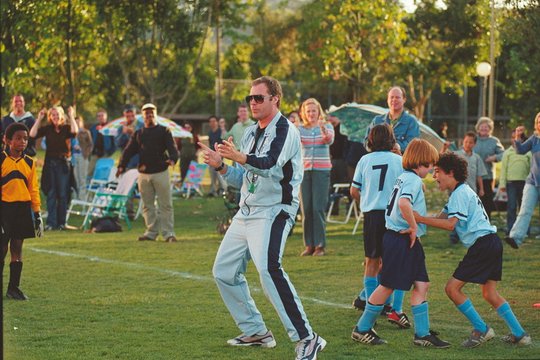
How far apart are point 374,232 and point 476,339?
1476 millimetres

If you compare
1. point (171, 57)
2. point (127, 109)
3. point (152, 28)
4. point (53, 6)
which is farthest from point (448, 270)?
point (171, 57)

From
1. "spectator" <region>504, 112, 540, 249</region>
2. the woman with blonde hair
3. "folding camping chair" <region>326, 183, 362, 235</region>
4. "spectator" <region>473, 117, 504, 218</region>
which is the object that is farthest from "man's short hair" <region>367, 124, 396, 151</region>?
"folding camping chair" <region>326, 183, 362, 235</region>

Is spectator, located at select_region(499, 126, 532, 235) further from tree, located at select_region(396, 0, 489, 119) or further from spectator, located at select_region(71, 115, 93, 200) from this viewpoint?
tree, located at select_region(396, 0, 489, 119)

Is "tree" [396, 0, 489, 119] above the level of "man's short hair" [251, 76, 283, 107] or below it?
above

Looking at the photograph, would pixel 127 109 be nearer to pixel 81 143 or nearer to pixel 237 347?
pixel 81 143

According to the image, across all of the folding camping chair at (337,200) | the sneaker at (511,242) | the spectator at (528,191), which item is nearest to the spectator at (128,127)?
the folding camping chair at (337,200)

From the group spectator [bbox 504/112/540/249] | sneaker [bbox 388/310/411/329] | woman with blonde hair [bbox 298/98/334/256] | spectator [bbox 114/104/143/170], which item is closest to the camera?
sneaker [bbox 388/310/411/329]

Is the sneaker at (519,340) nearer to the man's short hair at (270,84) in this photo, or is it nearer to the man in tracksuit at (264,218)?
the man in tracksuit at (264,218)

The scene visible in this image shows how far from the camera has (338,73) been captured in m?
40.2

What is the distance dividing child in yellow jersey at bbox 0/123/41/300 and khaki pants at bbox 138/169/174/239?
560 cm

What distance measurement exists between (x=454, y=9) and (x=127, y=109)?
21.5m

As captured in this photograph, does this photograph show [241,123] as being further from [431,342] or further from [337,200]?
[431,342]

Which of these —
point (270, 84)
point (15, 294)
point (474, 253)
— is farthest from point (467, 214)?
point (15, 294)

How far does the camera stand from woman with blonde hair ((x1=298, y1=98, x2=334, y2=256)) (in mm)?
14180
